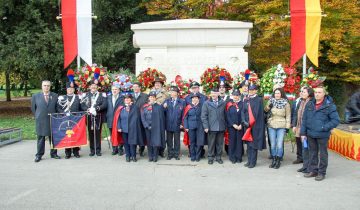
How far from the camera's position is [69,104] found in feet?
31.0

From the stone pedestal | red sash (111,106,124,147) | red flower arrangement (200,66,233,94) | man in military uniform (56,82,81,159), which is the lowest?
red sash (111,106,124,147)

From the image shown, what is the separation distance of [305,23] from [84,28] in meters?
6.12

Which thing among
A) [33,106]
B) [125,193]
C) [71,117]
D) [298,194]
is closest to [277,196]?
[298,194]

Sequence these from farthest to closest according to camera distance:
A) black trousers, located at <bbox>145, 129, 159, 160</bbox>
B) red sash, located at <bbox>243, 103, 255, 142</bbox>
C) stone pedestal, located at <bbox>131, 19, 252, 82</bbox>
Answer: stone pedestal, located at <bbox>131, 19, 252, 82</bbox> → black trousers, located at <bbox>145, 129, 159, 160</bbox> → red sash, located at <bbox>243, 103, 255, 142</bbox>

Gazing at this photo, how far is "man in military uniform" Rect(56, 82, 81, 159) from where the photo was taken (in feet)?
30.8

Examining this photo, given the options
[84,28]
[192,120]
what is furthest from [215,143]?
[84,28]

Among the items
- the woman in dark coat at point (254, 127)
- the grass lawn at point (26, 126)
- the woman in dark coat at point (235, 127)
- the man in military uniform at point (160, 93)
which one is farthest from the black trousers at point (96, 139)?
the grass lawn at point (26, 126)

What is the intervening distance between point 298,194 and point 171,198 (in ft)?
6.61

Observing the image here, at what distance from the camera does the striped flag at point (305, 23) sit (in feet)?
35.6

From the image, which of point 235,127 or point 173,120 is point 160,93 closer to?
point 173,120

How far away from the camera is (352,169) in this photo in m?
8.15

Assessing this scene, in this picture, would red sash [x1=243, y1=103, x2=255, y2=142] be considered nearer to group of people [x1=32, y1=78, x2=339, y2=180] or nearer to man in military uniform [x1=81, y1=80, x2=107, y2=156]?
group of people [x1=32, y1=78, x2=339, y2=180]

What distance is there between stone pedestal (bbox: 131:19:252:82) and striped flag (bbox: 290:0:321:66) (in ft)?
4.52

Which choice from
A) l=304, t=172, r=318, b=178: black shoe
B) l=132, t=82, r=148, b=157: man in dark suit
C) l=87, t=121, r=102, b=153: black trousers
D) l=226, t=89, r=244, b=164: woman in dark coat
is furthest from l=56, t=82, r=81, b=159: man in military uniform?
l=304, t=172, r=318, b=178: black shoe
